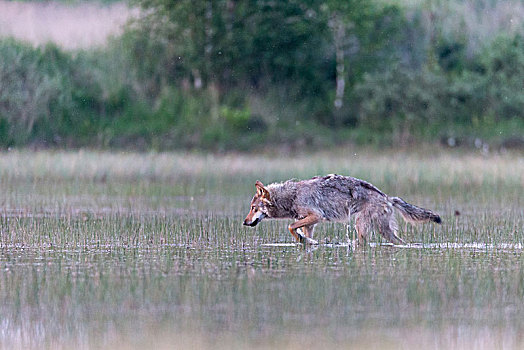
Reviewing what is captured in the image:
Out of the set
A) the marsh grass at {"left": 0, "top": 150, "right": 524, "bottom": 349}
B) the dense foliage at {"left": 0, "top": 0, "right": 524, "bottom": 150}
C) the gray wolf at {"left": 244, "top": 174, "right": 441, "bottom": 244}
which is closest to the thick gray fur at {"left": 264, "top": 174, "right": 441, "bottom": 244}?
the gray wolf at {"left": 244, "top": 174, "right": 441, "bottom": 244}

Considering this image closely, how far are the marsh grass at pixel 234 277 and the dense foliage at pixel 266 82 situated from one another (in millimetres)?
7927

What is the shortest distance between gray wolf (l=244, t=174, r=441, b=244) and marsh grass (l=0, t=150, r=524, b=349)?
0.99 ft

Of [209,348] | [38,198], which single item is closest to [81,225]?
[38,198]

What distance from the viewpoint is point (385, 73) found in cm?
2609

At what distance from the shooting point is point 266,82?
27328 mm

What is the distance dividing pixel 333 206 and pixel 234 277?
10.1 ft

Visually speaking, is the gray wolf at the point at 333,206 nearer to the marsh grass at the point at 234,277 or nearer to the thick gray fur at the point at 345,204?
the thick gray fur at the point at 345,204

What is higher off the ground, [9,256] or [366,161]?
[366,161]

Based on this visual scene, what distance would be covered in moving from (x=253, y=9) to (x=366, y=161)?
23.5 feet

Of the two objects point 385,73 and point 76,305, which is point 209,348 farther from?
point 385,73

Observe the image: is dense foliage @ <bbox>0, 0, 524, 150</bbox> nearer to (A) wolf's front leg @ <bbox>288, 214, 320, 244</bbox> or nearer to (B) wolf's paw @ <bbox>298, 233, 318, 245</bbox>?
(A) wolf's front leg @ <bbox>288, 214, 320, 244</bbox>

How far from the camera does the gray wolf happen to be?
10883 mm

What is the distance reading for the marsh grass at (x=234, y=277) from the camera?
6.45 meters

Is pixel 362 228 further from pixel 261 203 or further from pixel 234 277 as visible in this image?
pixel 234 277
